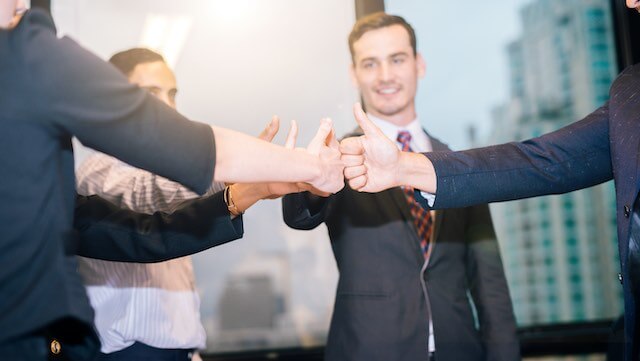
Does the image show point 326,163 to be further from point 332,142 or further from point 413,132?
point 413,132

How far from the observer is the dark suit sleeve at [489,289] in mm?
2045

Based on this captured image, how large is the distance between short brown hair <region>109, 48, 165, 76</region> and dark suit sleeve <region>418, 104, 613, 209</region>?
108 cm

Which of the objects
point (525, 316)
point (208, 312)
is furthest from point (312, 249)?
point (525, 316)

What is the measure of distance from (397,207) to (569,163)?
554 mm

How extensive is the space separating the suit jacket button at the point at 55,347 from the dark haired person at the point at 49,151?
0.09 feet

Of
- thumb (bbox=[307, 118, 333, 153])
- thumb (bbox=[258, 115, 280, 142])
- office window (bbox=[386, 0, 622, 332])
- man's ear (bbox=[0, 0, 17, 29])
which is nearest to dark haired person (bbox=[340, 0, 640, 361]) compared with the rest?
thumb (bbox=[307, 118, 333, 153])

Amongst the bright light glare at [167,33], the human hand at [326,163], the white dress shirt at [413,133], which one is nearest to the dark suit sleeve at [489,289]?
the white dress shirt at [413,133]

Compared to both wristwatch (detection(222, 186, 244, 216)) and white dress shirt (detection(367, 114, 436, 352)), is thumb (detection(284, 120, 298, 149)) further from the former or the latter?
white dress shirt (detection(367, 114, 436, 352))

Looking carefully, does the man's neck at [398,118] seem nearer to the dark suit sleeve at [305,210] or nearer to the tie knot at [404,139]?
the tie knot at [404,139]

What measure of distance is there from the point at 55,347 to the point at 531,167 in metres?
1.27

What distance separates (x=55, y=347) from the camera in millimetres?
1146

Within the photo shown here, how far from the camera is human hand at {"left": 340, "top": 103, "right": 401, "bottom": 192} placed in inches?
67.7

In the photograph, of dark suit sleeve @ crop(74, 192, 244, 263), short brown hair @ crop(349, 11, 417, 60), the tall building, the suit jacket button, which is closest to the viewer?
the suit jacket button

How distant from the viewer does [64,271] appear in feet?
3.30
